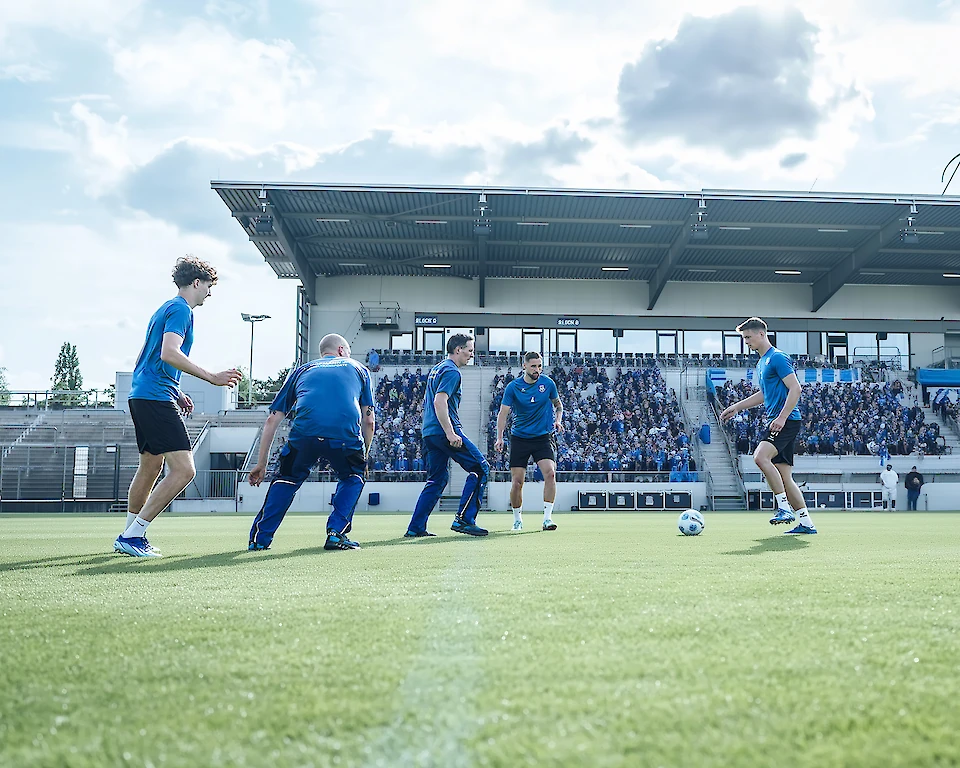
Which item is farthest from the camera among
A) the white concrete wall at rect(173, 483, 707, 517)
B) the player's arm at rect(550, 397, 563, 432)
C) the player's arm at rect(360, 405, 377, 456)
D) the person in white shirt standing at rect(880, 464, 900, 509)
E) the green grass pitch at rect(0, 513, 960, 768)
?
the person in white shirt standing at rect(880, 464, 900, 509)

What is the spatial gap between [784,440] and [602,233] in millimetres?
27359

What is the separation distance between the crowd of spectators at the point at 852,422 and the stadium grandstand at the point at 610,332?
121 mm

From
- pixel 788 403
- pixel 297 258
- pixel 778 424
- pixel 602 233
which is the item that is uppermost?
pixel 602 233

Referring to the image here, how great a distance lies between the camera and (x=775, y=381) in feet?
30.5

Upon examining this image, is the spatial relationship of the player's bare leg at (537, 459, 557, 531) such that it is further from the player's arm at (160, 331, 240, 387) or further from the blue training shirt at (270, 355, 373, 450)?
the player's arm at (160, 331, 240, 387)

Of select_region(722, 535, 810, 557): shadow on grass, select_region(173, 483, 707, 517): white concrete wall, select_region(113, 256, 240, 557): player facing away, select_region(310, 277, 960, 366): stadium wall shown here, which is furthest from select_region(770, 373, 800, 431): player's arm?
select_region(310, 277, 960, 366): stadium wall

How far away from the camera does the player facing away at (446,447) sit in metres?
8.44

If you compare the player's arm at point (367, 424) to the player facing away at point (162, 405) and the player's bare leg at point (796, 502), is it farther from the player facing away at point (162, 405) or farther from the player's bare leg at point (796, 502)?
the player's bare leg at point (796, 502)

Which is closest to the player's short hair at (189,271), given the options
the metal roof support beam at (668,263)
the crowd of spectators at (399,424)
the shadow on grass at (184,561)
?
the shadow on grass at (184,561)

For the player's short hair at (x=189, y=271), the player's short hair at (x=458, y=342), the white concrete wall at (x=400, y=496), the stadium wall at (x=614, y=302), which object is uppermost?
the stadium wall at (x=614, y=302)

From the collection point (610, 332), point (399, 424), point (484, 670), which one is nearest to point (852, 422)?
point (610, 332)

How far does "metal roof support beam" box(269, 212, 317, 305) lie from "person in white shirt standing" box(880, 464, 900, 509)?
926 inches

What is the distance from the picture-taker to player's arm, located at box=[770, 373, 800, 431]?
29.1 ft

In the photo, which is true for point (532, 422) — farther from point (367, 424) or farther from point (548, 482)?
point (367, 424)
